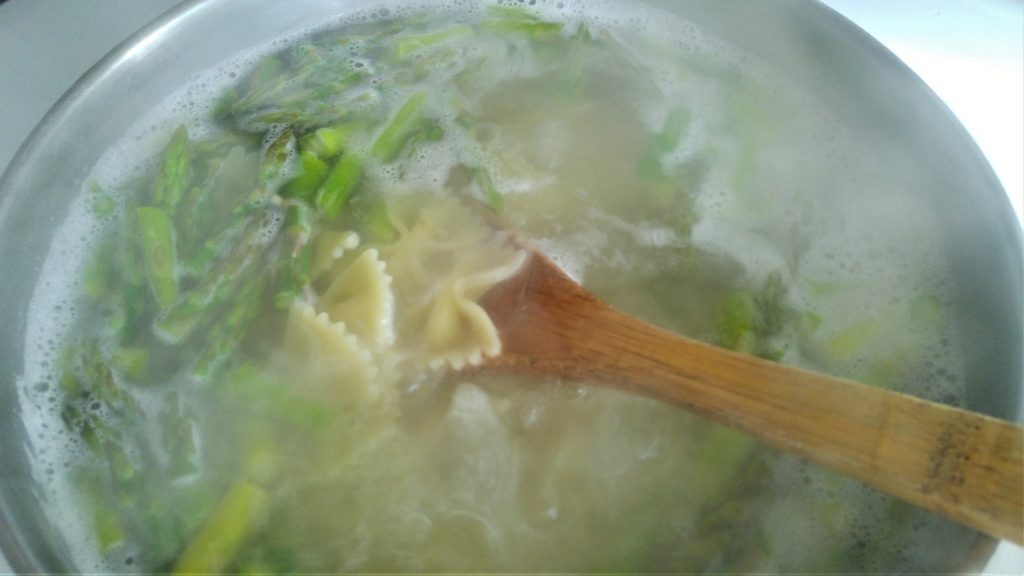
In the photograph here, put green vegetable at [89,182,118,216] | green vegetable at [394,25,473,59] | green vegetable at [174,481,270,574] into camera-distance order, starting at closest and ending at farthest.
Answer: green vegetable at [174,481,270,574] < green vegetable at [89,182,118,216] < green vegetable at [394,25,473,59]

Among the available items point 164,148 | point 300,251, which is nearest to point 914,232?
point 300,251

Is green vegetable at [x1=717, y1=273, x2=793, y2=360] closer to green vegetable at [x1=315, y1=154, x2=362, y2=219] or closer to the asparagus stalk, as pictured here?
green vegetable at [x1=315, y1=154, x2=362, y2=219]

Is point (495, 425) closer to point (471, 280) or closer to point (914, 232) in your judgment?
point (471, 280)

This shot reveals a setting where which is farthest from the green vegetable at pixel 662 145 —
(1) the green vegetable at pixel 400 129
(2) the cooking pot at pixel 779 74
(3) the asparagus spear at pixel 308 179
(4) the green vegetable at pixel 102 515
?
(4) the green vegetable at pixel 102 515

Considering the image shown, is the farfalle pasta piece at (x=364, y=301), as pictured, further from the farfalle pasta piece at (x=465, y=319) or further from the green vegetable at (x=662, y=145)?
the green vegetable at (x=662, y=145)

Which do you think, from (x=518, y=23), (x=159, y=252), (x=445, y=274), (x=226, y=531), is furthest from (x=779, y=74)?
(x=226, y=531)

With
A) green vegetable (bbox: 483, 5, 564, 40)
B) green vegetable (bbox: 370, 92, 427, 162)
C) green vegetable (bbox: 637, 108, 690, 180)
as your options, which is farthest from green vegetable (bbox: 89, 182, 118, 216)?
green vegetable (bbox: 637, 108, 690, 180)
